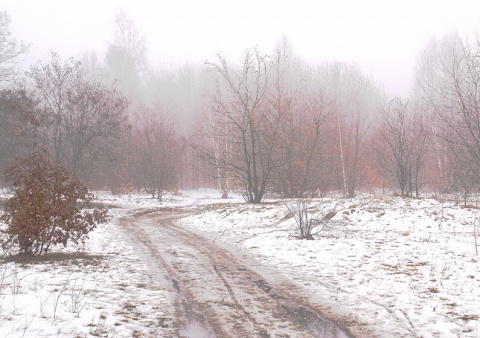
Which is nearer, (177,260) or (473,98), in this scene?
(177,260)

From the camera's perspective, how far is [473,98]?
13086mm

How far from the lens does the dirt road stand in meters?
4.38

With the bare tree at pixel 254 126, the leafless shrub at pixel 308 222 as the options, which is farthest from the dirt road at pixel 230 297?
the bare tree at pixel 254 126

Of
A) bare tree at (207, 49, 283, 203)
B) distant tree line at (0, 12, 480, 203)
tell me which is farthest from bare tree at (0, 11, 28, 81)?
bare tree at (207, 49, 283, 203)

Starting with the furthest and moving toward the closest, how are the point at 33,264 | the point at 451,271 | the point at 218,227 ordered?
1. the point at 218,227
2. the point at 33,264
3. the point at 451,271

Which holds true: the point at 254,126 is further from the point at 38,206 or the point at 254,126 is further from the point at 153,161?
the point at 38,206

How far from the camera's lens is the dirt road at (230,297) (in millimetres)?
A: 4375

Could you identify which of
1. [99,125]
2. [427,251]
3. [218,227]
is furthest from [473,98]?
[99,125]

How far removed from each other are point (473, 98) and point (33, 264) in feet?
48.2

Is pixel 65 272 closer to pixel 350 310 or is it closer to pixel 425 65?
pixel 350 310

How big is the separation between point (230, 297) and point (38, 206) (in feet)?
16.1

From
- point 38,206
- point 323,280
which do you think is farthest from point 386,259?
point 38,206

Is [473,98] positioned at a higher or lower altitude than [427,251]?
higher

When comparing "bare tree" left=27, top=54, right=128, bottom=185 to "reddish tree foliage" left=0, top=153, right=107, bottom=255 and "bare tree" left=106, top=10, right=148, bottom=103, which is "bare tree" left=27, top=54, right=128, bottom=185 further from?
"bare tree" left=106, top=10, right=148, bottom=103
